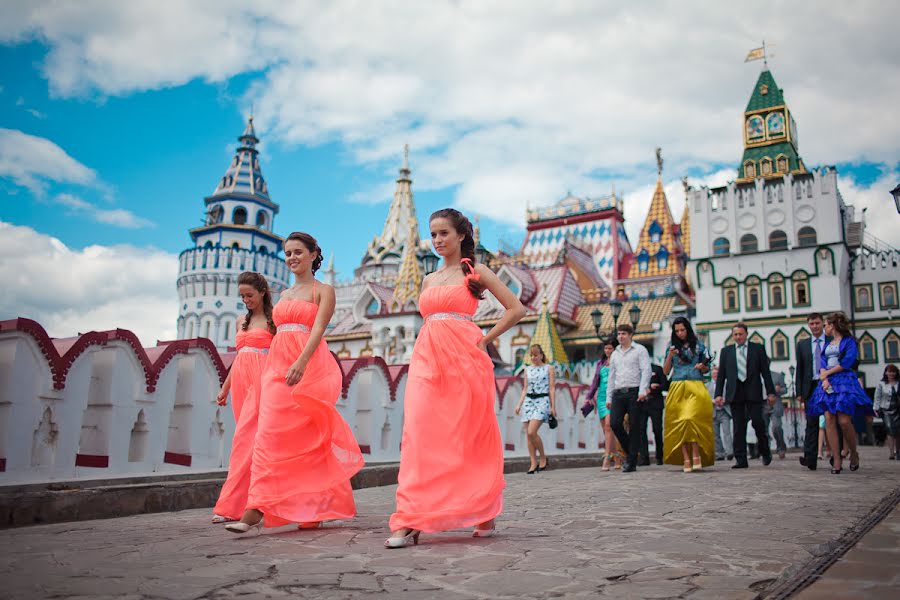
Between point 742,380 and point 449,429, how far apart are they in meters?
6.43

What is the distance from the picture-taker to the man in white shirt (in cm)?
966

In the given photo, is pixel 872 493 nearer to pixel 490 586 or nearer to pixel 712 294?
pixel 490 586

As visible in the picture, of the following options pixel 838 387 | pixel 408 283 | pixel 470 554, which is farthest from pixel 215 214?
pixel 470 554

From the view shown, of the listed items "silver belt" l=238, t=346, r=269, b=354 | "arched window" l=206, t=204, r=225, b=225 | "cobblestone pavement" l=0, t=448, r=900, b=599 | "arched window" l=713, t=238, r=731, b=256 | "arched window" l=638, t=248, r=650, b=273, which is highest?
"arched window" l=206, t=204, r=225, b=225

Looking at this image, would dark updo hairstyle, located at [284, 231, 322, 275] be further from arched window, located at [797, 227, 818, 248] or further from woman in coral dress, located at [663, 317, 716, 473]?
arched window, located at [797, 227, 818, 248]

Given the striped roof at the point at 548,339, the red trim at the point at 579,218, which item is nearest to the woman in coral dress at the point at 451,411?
the striped roof at the point at 548,339

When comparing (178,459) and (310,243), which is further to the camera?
(178,459)

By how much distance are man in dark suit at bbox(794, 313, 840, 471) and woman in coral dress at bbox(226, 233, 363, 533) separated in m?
6.13

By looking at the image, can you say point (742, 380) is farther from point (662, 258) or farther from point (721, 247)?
point (662, 258)

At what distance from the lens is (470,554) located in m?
3.71

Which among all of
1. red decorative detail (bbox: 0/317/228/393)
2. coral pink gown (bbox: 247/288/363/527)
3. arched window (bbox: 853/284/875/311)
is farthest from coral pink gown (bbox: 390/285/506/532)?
arched window (bbox: 853/284/875/311)

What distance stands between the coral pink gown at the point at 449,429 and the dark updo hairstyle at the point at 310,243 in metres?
1.10

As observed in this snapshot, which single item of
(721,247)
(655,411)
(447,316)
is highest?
(721,247)

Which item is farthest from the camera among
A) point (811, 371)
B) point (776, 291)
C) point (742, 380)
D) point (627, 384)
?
point (776, 291)
